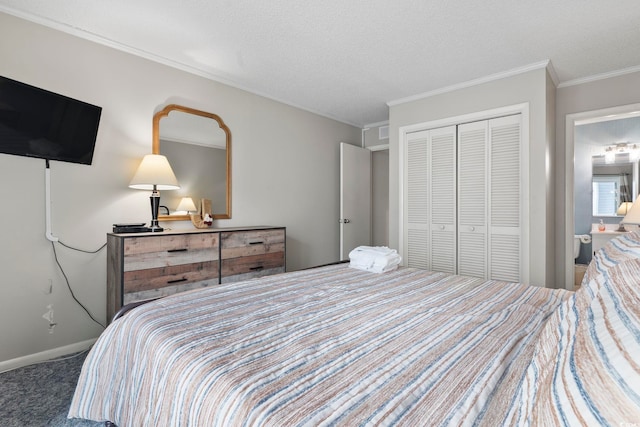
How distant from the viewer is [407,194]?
12.9ft

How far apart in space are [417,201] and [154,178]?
289cm

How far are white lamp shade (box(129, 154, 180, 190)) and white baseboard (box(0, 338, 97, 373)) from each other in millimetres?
1348

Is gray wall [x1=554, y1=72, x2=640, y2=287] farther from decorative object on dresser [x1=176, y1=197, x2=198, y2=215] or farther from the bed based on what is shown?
decorative object on dresser [x1=176, y1=197, x2=198, y2=215]

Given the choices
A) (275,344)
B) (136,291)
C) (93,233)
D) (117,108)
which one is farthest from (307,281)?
(117,108)

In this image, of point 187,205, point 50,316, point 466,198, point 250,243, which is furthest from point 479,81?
point 50,316

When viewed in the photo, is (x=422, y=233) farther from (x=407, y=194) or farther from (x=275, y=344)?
(x=275, y=344)

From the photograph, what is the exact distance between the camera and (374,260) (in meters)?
2.18

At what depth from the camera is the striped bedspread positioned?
718 mm

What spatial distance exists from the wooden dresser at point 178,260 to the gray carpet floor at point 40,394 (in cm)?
46

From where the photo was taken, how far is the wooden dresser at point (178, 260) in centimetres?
232

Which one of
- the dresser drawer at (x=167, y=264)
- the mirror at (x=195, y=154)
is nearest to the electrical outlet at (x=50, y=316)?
the dresser drawer at (x=167, y=264)

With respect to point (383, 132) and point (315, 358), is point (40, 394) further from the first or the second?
point (383, 132)

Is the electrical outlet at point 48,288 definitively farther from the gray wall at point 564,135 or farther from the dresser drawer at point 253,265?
the gray wall at point 564,135

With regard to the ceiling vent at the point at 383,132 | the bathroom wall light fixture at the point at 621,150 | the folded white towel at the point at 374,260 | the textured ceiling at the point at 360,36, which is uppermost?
the textured ceiling at the point at 360,36
